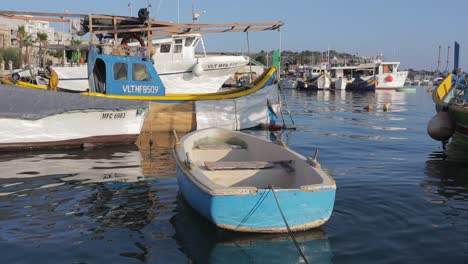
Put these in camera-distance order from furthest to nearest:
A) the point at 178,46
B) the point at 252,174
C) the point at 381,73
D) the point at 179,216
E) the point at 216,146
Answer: the point at 381,73 < the point at 178,46 < the point at 216,146 < the point at 252,174 < the point at 179,216

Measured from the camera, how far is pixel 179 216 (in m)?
7.39

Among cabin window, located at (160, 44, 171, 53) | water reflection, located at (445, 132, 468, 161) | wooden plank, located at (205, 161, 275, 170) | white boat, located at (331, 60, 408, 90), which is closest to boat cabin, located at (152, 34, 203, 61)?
cabin window, located at (160, 44, 171, 53)

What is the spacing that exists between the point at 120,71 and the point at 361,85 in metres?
55.9

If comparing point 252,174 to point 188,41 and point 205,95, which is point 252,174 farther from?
point 188,41

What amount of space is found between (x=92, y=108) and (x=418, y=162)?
379 inches

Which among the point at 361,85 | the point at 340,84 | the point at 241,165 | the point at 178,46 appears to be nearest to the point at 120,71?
the point at 241,165

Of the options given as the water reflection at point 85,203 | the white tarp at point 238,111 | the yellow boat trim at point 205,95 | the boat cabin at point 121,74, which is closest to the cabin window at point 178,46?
the yellow boat trim at point 205,95

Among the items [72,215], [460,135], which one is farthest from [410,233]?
[460,135]

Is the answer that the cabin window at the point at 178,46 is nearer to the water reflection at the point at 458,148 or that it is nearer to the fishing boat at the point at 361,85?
the water reflection at the point at 458,148

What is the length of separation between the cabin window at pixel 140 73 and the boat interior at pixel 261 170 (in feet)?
23.3

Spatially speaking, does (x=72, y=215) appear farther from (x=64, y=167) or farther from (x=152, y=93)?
(x=152, y=93)

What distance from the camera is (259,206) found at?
5930 millimetres

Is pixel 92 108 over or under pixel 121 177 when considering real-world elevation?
over

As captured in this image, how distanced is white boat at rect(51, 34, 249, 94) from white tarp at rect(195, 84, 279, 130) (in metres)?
5.01
